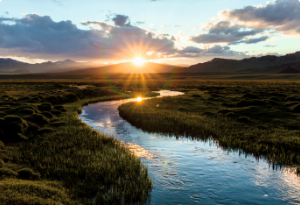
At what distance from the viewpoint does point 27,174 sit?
1174 cm

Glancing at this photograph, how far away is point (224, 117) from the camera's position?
2841cm

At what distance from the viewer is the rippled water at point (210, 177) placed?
1066 cm

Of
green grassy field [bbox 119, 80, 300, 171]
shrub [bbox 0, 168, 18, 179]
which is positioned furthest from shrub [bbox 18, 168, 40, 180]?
green grassy field [bbox 119, 80, 300, 171]

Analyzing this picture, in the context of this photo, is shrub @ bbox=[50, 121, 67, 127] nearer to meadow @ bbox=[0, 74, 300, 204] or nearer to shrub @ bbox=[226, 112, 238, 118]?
meadow @ bbox=[0, 74, 300, 204]

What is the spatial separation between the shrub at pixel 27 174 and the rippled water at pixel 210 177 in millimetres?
6781

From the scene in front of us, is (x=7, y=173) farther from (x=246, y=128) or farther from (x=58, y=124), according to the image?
(x=246, y=128)

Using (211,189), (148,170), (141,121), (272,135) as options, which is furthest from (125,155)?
(272,135)

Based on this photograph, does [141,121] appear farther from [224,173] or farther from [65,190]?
[65,190]

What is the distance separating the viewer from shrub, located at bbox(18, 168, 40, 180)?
1159 cm

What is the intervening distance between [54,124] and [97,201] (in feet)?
A: 54.9

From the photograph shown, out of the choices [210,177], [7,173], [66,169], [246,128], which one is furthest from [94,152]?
[246,128]

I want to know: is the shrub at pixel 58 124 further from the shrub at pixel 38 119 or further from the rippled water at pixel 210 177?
the rippled water at pixel 210 177

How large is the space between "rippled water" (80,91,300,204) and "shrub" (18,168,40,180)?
678cm

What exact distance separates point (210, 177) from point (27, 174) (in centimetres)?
1086
